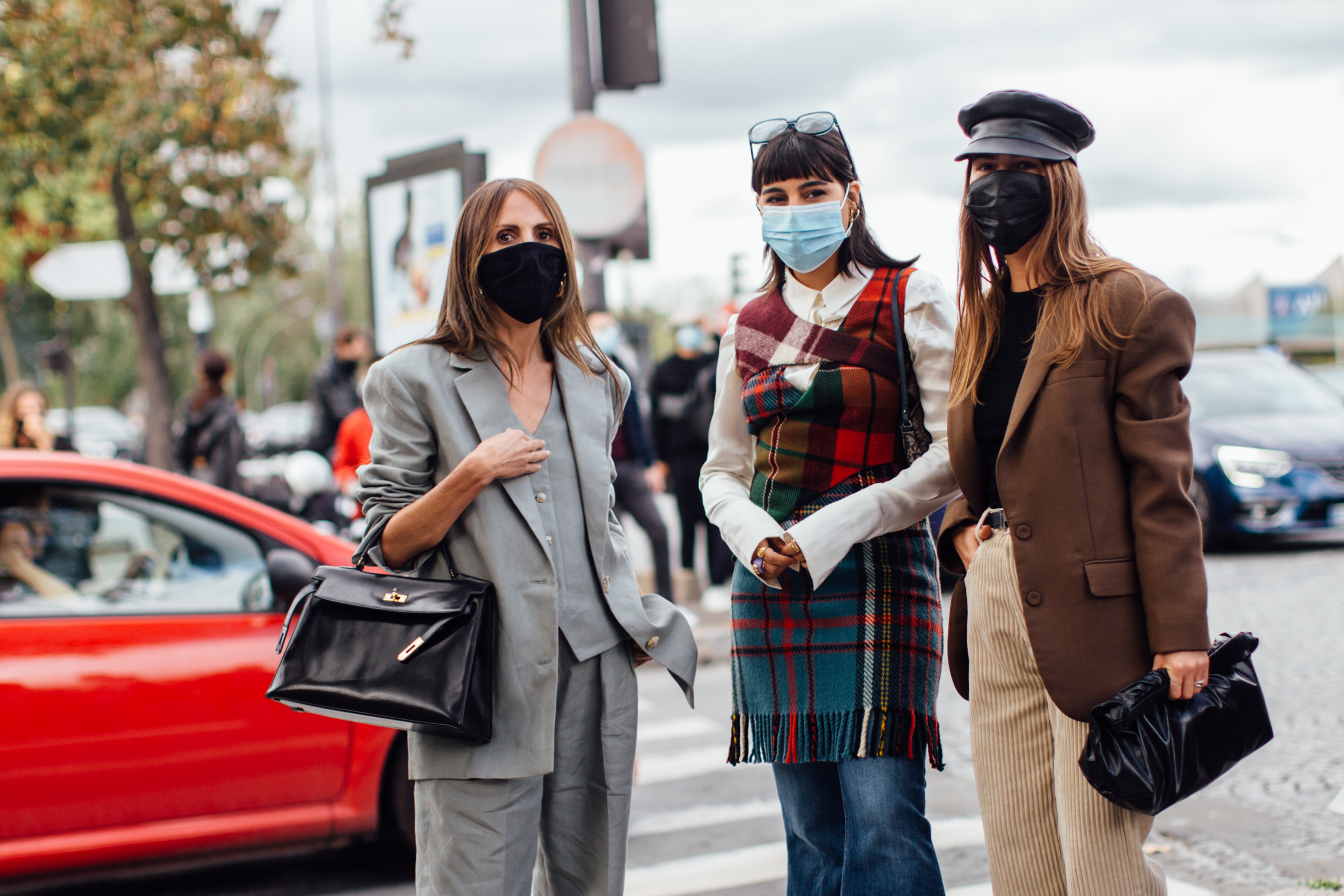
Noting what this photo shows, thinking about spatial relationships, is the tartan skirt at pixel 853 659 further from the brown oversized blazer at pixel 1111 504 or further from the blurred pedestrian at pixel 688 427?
the blurred pedestrian at pixel 688 427

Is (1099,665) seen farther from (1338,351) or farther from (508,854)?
(1338,351)

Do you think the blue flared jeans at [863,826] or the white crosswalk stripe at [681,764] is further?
the white crosswalk stripe at [681,764]

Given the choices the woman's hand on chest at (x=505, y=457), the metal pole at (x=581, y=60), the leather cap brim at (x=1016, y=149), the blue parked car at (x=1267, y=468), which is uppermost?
the metal pole at (x=581, y=60)

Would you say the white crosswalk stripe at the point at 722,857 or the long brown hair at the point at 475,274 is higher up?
the long brown hair at the point at 475,274

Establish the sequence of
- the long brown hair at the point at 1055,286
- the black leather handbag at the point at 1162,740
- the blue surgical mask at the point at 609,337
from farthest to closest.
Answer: the blue surgical mask at the point at 609,337 < the long brown hair at the point at 1055,286 < the black leather handbag at the point at 1162,740

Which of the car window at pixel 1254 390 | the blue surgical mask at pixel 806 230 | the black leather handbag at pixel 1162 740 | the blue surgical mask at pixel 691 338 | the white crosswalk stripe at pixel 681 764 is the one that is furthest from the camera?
the car window at pixel 1254 390

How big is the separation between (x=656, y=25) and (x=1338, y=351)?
2001 inches

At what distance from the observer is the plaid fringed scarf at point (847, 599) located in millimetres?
2709

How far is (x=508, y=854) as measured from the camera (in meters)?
2.44

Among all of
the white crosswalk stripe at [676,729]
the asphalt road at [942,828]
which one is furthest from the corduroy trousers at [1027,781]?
the white crosswalk stripe at [676,729]

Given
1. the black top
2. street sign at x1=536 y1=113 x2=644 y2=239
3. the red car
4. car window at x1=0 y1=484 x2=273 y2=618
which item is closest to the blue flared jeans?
the black top

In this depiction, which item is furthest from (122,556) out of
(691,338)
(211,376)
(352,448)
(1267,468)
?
(1267,468)

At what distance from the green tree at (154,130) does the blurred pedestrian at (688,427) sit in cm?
542

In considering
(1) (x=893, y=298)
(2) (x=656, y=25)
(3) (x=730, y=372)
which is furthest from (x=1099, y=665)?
(2) (x=656, y=25)
